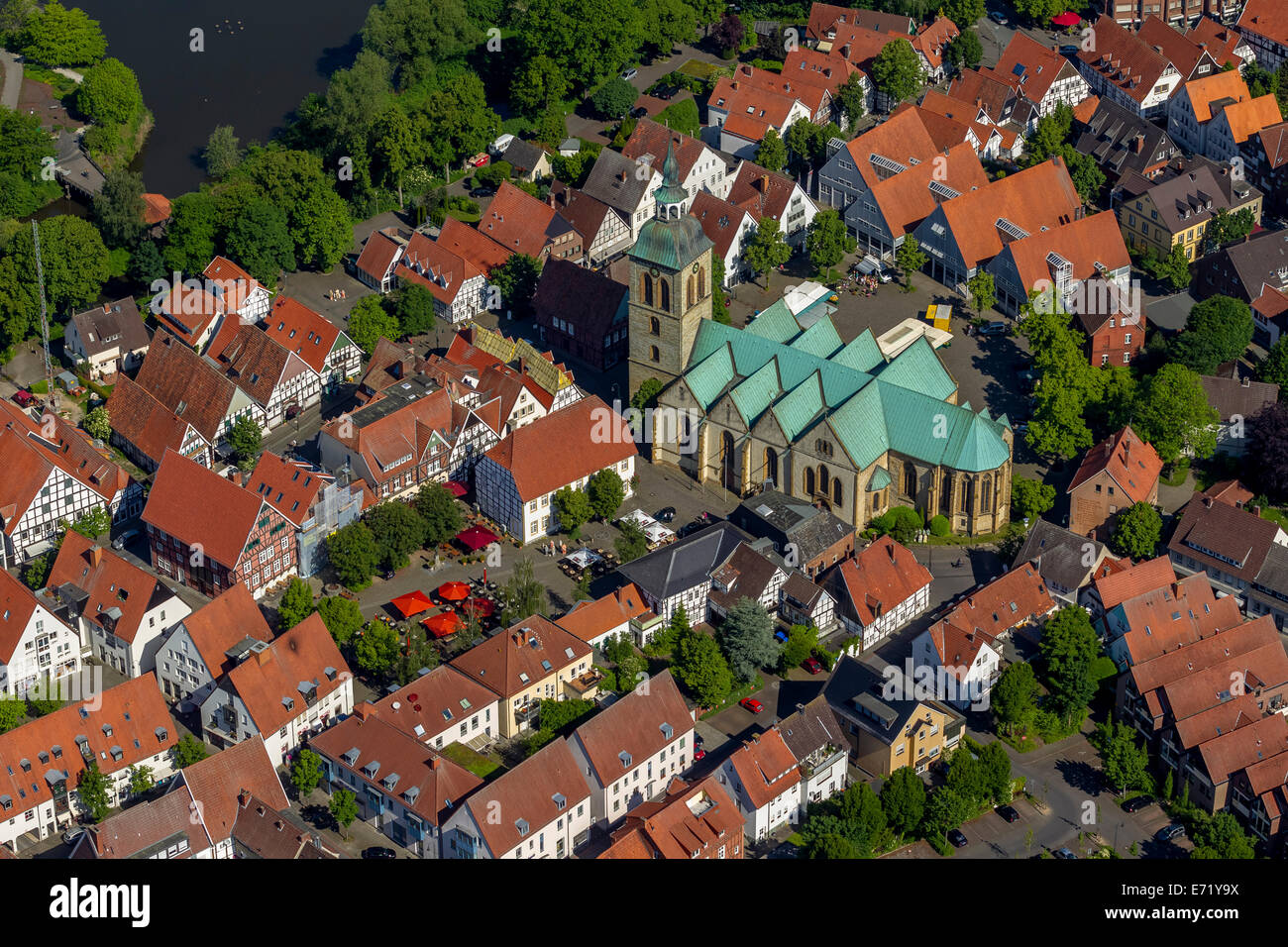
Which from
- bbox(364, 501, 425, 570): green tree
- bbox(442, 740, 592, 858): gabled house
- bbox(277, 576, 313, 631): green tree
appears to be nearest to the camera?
bbox(442, 740, 592, 858): gabled house

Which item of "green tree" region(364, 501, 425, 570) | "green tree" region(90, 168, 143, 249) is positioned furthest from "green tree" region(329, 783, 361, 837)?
"green tree" region(90, 168, 143, 249)

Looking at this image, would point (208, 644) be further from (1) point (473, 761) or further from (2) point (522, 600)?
(2) point (522, 600)

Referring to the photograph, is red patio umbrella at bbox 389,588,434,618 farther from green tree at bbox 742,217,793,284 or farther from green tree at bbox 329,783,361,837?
green tree at bbox 742,217,793,284

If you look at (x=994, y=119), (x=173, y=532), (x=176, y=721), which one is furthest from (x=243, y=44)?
(x=176, y=721)

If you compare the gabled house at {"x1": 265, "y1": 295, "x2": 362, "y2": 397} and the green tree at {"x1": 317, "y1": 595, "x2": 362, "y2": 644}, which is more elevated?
the gabled house at {"x1": 265, "y1": 295, "x2": 362, "y2": 397}

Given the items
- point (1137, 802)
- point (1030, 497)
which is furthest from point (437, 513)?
point (1137, 802)
